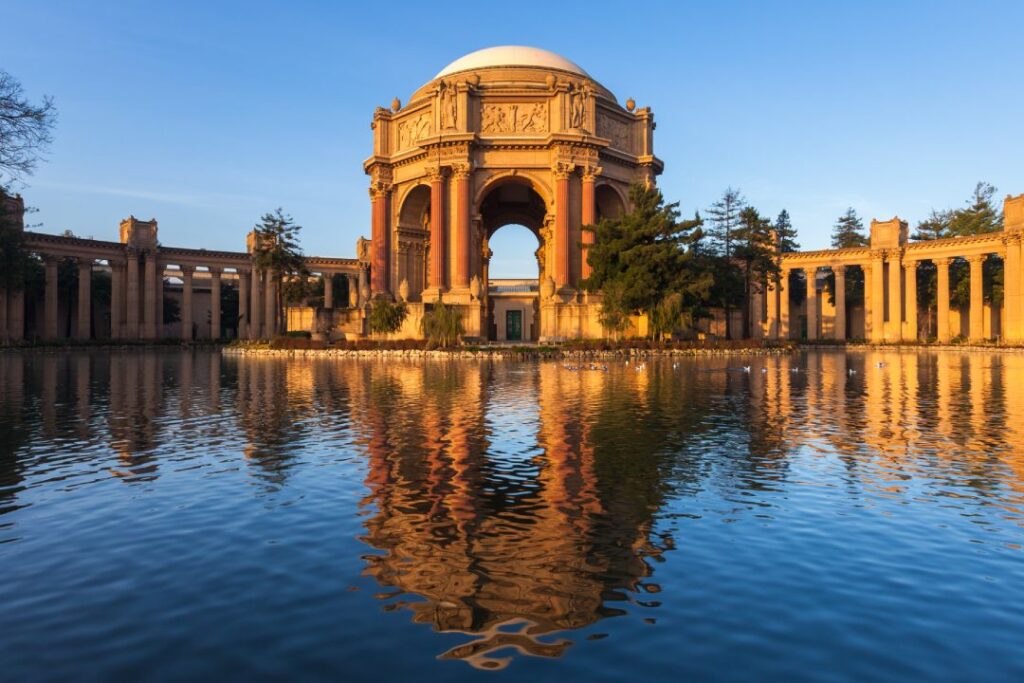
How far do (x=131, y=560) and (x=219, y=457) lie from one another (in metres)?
5.04

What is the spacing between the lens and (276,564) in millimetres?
6531

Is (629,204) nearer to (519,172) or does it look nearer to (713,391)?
(519,172)

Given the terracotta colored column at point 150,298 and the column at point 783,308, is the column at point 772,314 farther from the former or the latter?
the terracotta colored column at point 150,298

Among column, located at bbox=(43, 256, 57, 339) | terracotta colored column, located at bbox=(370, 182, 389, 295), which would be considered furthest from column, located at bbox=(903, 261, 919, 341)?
column, located at bbox=(43, 256, 57, 339)

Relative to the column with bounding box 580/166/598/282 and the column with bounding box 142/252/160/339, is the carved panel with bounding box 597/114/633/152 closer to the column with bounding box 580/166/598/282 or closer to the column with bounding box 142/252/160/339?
the column with bounding box 580/166/598/282

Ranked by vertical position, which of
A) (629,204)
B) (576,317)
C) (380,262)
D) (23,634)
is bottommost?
(23,634)

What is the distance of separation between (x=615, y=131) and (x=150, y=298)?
164ft

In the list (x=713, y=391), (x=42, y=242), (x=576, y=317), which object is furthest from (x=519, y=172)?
(x=42, y=242)

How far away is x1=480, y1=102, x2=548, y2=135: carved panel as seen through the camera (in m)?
58.2

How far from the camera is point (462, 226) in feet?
187

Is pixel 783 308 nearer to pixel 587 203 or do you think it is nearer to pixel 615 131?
pixel 615 131

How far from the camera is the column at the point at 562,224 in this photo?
5622 centimetres

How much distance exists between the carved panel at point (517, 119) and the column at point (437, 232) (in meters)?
5.32

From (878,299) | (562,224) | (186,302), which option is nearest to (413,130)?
(562,224)
